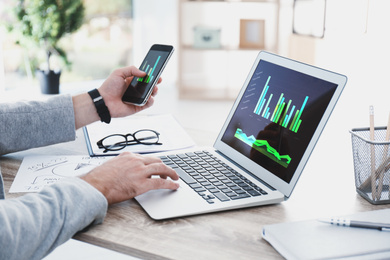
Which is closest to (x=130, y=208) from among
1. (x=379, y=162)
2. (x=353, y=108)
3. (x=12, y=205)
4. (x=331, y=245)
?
(x=12, y=205)

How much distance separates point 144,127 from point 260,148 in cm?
48

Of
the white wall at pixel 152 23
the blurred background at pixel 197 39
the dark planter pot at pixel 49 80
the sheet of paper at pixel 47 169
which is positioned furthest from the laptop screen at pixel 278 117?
the white wall at pixel 152 23

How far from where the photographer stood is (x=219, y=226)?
0.86 metres

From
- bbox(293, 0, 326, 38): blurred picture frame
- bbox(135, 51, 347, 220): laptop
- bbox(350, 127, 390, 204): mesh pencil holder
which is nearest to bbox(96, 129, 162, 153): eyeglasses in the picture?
bbox(135, 51, 347, 220): laptop

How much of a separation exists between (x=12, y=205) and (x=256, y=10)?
401 centimetres

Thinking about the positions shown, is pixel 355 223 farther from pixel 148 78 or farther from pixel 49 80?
pixel 49 80

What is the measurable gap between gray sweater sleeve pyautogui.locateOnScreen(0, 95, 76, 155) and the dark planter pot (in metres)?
3.04

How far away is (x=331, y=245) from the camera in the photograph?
2.47 feet

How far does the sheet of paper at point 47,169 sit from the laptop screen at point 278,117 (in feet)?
1.10

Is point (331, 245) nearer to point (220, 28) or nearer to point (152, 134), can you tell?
point (152, 134)

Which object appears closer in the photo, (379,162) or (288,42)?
(379,162)

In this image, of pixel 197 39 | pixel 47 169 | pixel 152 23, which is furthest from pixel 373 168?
pixel 152 23

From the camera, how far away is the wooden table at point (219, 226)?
78 cm

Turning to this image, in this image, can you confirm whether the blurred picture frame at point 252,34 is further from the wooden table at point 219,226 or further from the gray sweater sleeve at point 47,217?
the gray sweater sleeve at point 47,217
